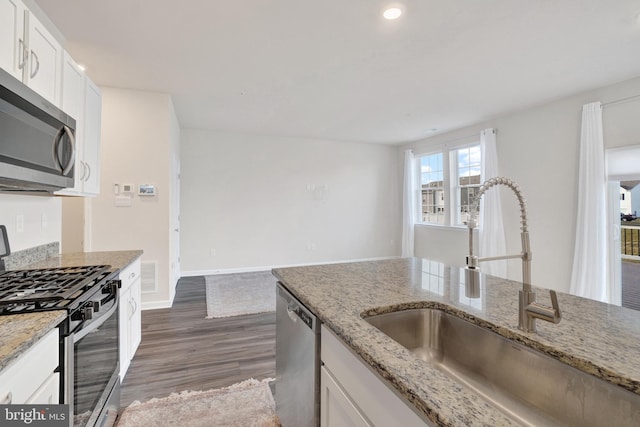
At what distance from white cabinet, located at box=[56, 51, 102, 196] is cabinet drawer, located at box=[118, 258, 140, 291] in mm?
625

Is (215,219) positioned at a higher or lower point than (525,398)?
higher

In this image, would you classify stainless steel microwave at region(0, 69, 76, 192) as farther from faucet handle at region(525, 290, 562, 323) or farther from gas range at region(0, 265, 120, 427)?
faucet handle at region(525, 290, 562, 323)

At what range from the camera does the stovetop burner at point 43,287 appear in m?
1.12

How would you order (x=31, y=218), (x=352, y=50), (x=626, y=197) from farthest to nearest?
(x=626, y=197) → (x=352, y=50) → (x=31, y=218)

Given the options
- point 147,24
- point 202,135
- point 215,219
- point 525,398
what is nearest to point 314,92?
point 147,24

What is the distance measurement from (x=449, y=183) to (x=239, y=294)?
14.4ft

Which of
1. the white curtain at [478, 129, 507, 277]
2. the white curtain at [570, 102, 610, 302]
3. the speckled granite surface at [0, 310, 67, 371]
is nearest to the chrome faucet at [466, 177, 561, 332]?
the speckled granite surface at [0, 310, 67, 371]

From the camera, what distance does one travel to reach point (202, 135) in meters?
5.47

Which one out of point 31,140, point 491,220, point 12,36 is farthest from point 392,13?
point 491,220

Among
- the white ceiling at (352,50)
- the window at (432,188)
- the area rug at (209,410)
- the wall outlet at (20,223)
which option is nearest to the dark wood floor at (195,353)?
Answer: the area rug at (209,410)

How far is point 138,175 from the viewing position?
3535 mm

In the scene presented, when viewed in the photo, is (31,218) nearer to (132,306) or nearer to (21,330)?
(132,306)

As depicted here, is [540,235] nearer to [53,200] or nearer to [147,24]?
[147,24]

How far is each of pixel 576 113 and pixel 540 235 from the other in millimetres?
1646
